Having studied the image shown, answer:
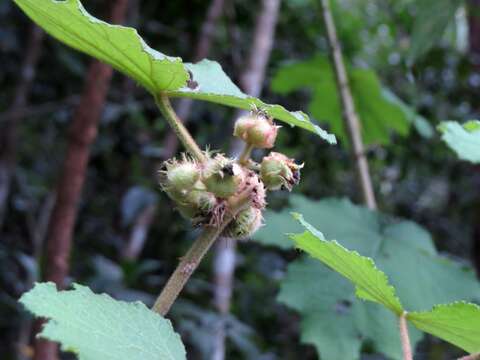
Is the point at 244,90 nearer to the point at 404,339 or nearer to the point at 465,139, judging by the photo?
the point at 465,139

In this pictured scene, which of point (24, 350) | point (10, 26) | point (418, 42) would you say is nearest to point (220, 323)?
point (24, 350)

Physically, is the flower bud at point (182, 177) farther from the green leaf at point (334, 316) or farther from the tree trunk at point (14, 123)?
the tree trunk at point (14, 123)

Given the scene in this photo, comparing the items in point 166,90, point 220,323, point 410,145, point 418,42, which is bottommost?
point 166,90

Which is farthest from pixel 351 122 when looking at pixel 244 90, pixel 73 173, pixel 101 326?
pixel 101 326

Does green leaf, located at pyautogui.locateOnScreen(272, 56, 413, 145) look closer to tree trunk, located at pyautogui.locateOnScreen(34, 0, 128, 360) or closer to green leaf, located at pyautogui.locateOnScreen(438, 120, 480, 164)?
tree trunk, located at pyautogui.locateOnScreen(34, 0, 128, 360)

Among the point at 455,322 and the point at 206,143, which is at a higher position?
the point at 206,143

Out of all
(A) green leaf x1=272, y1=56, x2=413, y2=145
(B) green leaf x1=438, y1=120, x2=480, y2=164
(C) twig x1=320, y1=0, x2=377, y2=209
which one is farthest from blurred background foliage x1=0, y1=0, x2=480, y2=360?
(B) green leaf x1=438, y1=120, x2=480, y2=164

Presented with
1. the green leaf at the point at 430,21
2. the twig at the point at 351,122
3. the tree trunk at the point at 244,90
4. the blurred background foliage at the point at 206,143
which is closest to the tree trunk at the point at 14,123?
the blurred background foliage at the point at 206,143

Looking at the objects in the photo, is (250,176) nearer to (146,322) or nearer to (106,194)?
(146,322)
